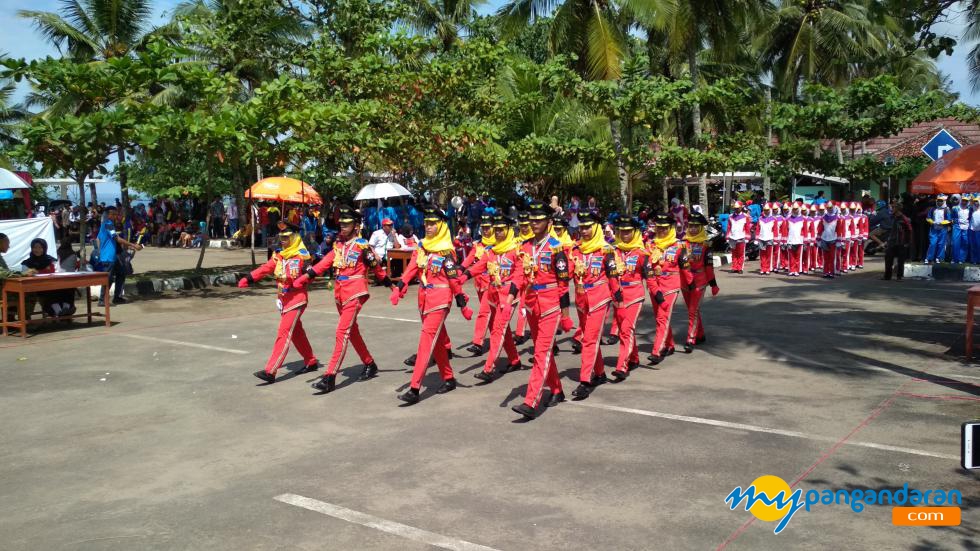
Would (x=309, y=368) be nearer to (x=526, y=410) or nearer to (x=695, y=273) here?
(x=526, y=410)

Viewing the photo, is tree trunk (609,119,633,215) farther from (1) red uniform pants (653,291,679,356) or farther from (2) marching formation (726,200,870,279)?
(1) red uniform pants (653,291,679,356)

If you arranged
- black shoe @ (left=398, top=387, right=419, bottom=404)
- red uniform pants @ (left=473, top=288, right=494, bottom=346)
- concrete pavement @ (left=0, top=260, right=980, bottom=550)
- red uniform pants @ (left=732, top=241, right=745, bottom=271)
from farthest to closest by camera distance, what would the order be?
red uniform pants @ (left=732, top=241, right=745, bottom=271) < red uniform pants @ (left=473, top=288, right=494, bottom=346) < black shoe @ (left=398, top=387, right=419, bottom=404) < concrete pavement @ (left=0, top=260, right=980, bottom=550)

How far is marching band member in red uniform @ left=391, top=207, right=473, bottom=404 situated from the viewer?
28.9ft

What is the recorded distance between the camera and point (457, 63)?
840 inches

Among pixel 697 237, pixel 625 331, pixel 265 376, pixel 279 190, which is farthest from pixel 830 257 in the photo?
pixel 265 376

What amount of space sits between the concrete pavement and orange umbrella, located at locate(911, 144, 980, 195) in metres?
2.19

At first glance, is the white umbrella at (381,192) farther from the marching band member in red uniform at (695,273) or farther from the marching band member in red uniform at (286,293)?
the marching band member in red uniform at (286,293)

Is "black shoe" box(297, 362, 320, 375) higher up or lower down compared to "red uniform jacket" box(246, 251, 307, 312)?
lower down

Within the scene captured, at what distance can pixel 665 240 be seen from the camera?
35.8 ft

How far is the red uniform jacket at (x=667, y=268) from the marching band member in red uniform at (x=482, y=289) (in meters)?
2.10

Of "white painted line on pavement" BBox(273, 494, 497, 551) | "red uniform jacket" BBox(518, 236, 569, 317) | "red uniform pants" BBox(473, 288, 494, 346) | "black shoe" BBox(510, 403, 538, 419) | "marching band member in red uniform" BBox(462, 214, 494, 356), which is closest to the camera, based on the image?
"white painted line on pavement" BBox(273, 494, 497, 551)

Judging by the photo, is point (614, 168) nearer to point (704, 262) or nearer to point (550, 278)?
point (704, 262)

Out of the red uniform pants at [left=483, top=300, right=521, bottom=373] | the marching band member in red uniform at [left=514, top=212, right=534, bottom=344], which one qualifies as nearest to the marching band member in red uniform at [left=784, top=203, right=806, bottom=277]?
the marching band member in red uniform at [left=514, top=212, right=534, bottom=344]

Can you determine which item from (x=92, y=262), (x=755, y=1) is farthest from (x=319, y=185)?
(x=755, y=1)
